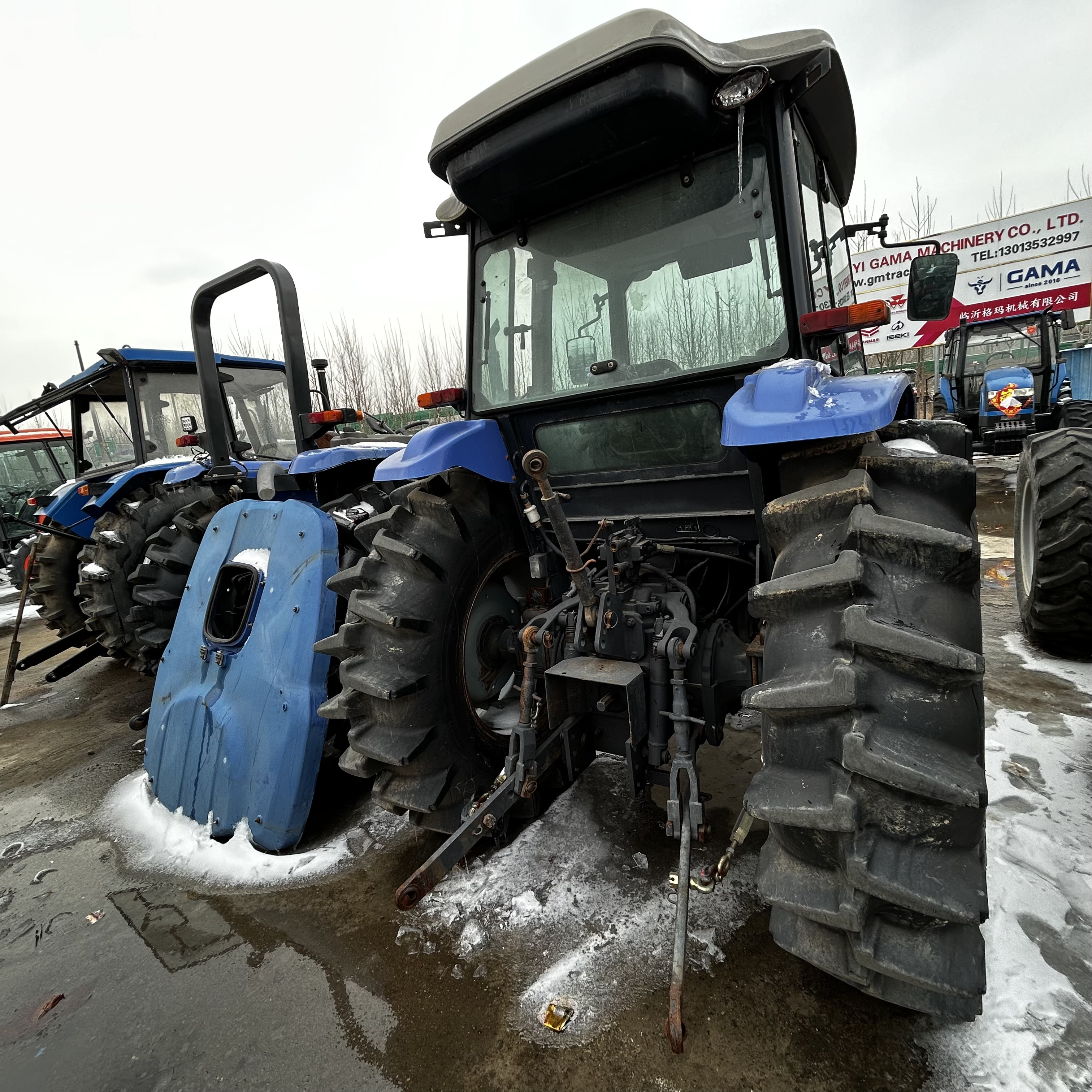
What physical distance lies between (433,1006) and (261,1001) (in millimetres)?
532

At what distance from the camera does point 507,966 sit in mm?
1804

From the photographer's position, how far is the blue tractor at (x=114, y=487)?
448 cm

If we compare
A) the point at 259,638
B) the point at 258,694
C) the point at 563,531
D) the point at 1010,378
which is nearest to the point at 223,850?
the point at 258,694

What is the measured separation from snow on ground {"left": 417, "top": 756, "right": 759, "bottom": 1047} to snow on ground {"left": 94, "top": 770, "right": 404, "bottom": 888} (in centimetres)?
56

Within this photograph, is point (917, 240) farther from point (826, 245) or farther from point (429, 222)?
point (429, 222)

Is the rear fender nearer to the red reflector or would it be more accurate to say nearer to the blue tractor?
the blue tractor

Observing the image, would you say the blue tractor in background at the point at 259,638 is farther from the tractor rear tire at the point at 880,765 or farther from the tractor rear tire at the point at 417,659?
the tractor rear tire at the point at 880,765

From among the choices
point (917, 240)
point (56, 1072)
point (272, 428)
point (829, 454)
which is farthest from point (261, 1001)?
point (272, 428)

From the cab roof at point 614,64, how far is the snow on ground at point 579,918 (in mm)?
→ 2452

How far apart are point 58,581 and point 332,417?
12.7ft

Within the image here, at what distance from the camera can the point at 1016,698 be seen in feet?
10.3

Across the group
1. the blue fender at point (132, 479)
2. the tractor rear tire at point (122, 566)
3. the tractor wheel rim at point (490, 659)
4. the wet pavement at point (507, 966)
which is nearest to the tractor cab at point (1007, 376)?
the wet pavement at point (507, 966)

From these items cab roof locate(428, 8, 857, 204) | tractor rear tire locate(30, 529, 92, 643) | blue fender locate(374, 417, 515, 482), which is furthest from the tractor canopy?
tractor rear tire locate(30, 529, 92, 643)

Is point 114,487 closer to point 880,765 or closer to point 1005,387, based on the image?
point 880,765
